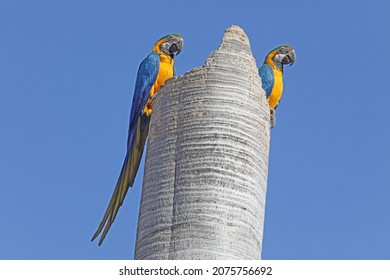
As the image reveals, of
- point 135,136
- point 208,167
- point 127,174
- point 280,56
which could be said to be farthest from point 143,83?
point 208,167

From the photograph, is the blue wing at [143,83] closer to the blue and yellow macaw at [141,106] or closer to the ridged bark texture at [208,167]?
the blue and yellow macaw at [141,106]

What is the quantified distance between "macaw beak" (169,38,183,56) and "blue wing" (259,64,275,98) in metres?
0.77

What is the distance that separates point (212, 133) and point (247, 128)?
→ 258 mm

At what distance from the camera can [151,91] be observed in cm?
1027

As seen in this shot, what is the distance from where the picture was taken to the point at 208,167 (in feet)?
24.7

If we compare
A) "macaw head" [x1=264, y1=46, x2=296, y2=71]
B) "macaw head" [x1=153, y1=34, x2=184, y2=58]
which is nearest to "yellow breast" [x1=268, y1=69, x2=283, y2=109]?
"macaw head" [x1=264, y1=46, x2=296, y2=71]

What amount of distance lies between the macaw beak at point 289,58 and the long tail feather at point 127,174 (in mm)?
1756

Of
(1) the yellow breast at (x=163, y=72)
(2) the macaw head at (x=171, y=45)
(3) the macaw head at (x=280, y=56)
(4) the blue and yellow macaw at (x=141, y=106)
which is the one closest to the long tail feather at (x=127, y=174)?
(4) the blue and yellow macaw at (x=141, y=106)

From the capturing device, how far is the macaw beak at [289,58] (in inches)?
434

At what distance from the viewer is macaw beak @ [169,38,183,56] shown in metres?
10.8

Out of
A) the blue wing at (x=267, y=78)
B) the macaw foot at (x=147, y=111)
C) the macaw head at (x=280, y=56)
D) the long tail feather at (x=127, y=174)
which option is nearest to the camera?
the long tail feather at (x=127, y=174)

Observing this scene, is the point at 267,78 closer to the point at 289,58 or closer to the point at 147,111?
the point at 289,58
